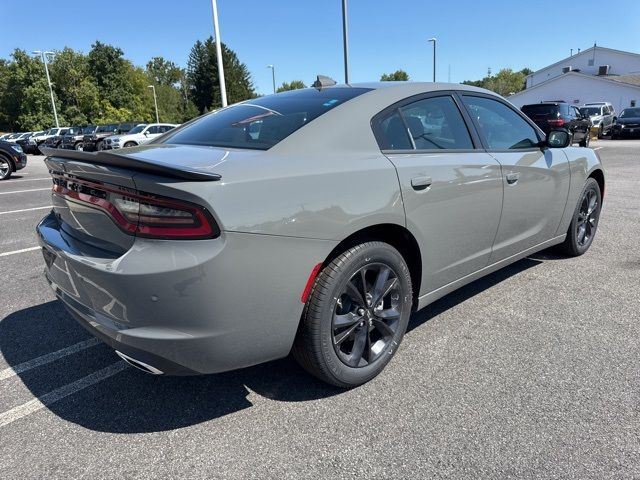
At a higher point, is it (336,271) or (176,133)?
(176,133)

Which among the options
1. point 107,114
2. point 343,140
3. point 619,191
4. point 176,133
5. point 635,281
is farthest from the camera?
point 107,114

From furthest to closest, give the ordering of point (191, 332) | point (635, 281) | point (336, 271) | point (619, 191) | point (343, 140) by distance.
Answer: point (619, 191) < point (635, 281) < point (343, 140) < point (336, 271) < point (191, 332)

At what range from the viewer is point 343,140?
7.86 feet

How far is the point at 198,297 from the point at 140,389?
40.1 inches

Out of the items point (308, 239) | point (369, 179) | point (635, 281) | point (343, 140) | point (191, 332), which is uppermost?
point (343, 140)

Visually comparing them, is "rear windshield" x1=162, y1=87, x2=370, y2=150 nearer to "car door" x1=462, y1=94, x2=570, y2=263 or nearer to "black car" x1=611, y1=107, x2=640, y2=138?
"car door" x1=462, y1=94, x2=570, y2=263

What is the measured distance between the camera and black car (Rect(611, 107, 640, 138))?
22.9 meters

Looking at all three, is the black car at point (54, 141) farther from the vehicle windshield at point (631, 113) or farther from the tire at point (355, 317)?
the vehicle windshield at point (631, 113)

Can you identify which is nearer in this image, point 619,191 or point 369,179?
point 369,179

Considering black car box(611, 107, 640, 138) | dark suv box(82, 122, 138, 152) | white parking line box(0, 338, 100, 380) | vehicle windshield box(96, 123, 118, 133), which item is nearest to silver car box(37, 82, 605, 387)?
white parking line box(0, 338, 100, 380)

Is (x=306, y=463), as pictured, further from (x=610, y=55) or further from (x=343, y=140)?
(x=610, y=55)

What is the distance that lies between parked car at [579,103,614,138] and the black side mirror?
24724 mm

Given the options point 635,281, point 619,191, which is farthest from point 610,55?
point 635,281

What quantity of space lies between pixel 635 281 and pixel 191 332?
374 centimetres
